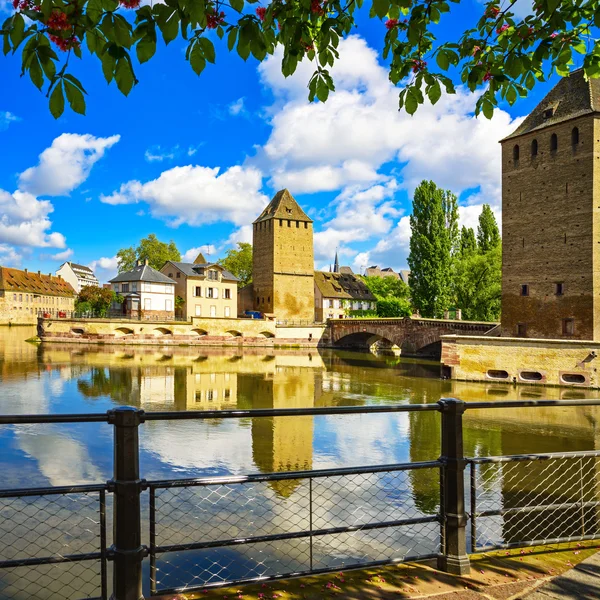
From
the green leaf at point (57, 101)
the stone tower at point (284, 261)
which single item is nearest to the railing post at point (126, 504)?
the green leaf at point (57, 101)

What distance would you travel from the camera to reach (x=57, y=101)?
7.85 ft

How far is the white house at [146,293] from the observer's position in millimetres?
54281

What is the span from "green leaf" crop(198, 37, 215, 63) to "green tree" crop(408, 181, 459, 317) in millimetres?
43609

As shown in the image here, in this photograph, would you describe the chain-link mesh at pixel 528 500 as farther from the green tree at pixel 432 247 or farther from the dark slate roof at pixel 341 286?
the dark slate roof at pixel 341 286

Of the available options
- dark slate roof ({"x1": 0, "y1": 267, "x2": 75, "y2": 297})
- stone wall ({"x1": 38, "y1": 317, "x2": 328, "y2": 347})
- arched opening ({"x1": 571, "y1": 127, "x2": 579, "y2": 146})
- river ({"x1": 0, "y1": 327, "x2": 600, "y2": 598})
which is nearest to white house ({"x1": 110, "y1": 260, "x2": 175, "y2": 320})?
stone wall ({"x1": 38, "y1": 317, "x2": 328, "y2": 347})

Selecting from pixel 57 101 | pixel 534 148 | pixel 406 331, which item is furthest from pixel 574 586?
pixel 406 331

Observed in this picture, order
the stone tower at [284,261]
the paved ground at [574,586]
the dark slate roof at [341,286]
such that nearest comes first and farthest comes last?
the paved ground at [574,586] → the stone tower at [284,261] → the dark slate roof at [341,286]

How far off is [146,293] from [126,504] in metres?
53.8

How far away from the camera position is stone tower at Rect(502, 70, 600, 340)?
85.9ft

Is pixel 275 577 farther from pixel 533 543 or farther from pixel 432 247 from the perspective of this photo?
pixel 432 247

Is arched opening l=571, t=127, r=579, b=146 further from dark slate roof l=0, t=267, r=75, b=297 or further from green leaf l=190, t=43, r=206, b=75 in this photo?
dark slate roof l=0, t=267, r=75, b=297

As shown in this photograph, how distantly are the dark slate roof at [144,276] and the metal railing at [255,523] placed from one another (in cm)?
4741

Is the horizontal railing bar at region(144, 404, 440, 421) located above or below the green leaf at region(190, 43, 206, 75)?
below

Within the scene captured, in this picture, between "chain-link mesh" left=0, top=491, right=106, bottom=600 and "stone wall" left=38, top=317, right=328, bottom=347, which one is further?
"stone wall" left=38, top=317, right=328, bottom=347
